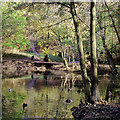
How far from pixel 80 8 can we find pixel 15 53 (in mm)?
33730

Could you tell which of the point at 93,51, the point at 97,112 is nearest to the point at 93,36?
the point at 93,51

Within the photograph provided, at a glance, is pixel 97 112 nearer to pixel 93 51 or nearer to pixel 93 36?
pixel 93 51

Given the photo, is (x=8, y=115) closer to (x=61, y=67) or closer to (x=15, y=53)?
(x=61, y=67)

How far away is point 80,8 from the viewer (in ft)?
53.7

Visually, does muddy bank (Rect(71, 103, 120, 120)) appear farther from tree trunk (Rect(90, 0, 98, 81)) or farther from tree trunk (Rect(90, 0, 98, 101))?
tree trunk (Rect(90, 0, 98, 81))

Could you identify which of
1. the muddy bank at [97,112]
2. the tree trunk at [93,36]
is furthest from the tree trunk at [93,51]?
the muddy bank at [97,112]

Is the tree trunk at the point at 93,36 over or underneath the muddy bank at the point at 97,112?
over

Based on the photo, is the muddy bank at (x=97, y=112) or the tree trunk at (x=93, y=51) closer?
the muddy bank at (x=97, y=112)

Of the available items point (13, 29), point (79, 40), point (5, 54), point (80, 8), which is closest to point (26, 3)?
point (79, 40)

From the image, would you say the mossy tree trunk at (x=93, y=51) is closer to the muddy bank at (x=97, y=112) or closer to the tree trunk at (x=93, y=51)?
the tree trunk at (x=93, y=51)

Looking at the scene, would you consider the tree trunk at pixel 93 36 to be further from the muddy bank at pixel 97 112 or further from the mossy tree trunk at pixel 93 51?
the muddy bank at pixel 97 112

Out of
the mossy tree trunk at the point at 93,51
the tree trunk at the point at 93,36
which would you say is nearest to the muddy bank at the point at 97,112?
the mossy tree trunk at the point at 93,51

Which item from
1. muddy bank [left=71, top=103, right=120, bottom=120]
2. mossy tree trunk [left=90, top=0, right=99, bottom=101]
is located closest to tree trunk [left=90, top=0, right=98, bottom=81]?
mossy tree trunk [left=90, top=0, right=99, bottom=101]

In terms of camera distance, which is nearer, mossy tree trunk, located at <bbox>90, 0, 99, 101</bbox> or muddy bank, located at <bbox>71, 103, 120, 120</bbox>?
muddy bank, located at <bbox>71, 103, 120, 120</bbox>
